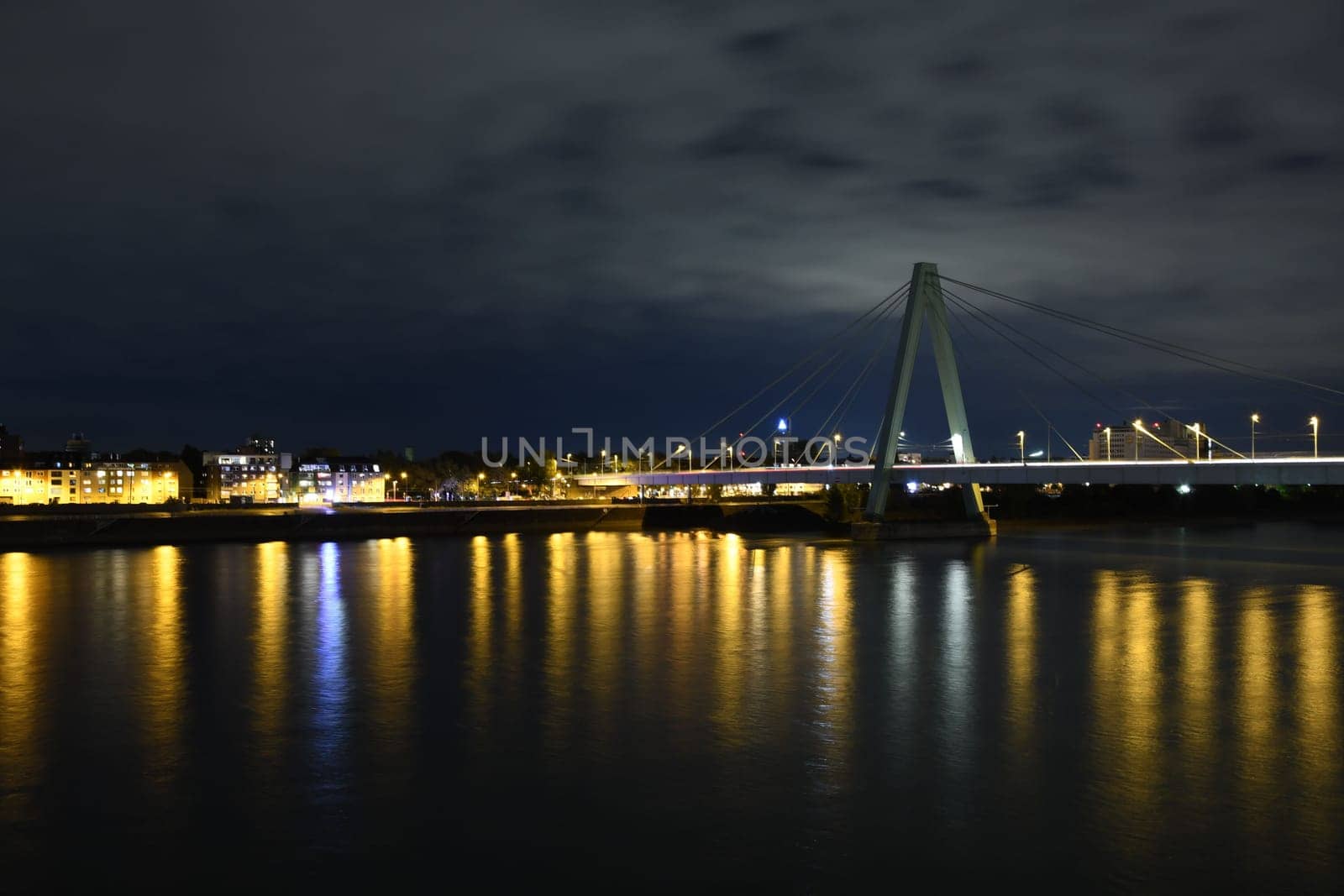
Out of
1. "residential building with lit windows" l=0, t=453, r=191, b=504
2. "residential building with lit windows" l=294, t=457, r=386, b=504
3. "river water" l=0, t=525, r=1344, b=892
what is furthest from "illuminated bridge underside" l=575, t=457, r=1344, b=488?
"residential building with lit windows" l=0, t=453, r=191, b=504

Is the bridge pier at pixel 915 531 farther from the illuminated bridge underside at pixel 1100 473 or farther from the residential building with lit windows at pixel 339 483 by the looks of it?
the residential building with lit windows at pixel 339 483

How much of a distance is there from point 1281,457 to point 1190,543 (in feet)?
44.8

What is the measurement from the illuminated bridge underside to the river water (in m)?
6.67

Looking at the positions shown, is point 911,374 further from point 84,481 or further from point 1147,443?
point 84,481

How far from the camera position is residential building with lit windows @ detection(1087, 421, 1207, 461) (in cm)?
4222

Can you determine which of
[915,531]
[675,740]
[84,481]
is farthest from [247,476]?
[675,740]

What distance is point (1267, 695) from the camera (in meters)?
12.8

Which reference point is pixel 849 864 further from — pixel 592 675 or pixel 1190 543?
pixel 1190 543

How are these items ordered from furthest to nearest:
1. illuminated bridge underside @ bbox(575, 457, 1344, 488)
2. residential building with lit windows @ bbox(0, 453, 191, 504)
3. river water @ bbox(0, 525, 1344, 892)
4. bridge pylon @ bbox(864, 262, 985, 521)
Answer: residential building with lit windows @ bbox(0, 453, 191, 504), bridge pylon @ bbox(864, 262, 985, 521), illuminated bridge underside @ bbox(575, 457, 1344, 488), river water @ bbox(0, 525, 1344, 892)

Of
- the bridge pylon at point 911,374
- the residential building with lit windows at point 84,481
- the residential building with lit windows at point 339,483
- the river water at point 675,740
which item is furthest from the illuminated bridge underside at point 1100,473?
the residential building with lit windows at point 84,481

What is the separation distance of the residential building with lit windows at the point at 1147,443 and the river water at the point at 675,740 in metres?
19.7

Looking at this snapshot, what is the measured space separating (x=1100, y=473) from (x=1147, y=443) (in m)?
28.8

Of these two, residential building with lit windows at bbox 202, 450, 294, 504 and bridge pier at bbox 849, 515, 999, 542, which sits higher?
residential building with lit windows at bbox 202, 450, 294, 504

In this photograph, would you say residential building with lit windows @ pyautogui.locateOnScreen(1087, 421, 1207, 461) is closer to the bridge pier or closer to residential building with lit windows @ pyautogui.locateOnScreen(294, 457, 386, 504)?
the bridge pier
